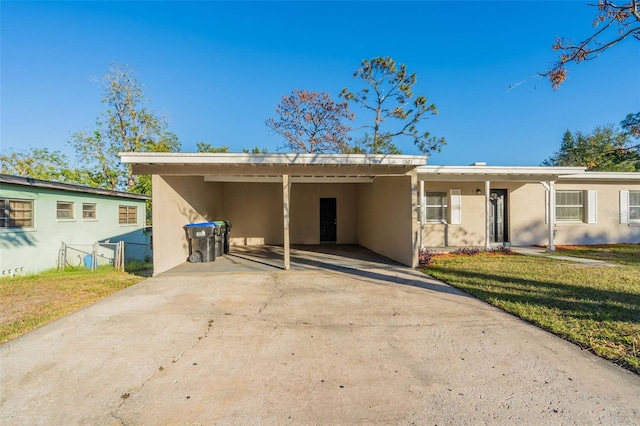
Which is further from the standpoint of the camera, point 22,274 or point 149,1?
point 149,1

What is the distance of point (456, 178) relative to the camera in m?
9.38

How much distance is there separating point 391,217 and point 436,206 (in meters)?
2.81

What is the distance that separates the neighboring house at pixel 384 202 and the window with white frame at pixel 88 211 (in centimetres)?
458

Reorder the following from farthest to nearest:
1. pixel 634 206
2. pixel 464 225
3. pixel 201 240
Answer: pixel 634 206
pixel 464 225
pixel 201 240

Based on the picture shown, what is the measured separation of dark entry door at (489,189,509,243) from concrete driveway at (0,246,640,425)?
745cm

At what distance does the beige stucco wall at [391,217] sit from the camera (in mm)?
7305

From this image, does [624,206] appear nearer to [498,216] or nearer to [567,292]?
[498,216]

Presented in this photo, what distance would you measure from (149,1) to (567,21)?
40.3ft

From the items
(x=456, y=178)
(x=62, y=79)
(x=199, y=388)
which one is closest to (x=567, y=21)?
(x=456, y=178)

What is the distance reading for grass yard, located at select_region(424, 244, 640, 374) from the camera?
3249 mm

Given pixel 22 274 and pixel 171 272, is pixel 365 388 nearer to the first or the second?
pixel 171 272

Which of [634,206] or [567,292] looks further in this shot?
[634,206]

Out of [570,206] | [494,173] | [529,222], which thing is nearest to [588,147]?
[570,206]

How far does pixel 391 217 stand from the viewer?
853 cm
